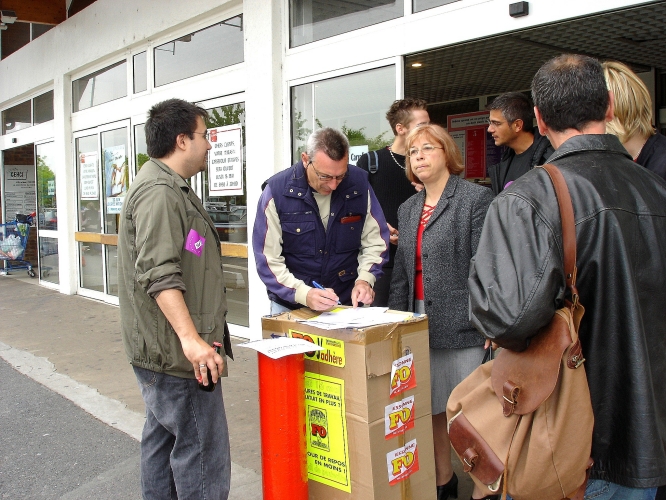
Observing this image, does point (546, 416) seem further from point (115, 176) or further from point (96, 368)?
point (115, 176)

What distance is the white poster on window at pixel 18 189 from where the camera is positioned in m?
13.0

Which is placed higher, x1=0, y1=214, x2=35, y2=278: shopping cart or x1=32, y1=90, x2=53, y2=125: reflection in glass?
x1=32, y1=90, x2=53, y2=125: reflection in glass

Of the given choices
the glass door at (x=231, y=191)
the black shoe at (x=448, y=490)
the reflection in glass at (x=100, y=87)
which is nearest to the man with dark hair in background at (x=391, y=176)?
the black shoe at (x=448, y=490)

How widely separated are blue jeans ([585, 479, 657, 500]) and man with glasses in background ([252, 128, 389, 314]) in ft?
4.85

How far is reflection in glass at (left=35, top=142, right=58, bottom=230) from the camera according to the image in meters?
10.6

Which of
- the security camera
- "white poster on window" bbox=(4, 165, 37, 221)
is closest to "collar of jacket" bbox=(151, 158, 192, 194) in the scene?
the security camera

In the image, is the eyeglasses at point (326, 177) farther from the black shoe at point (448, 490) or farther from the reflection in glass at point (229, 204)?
the reflection in glass at point (229, 204)

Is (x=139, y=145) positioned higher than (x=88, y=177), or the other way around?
(x=139, y=145)

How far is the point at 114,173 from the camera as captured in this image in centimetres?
872

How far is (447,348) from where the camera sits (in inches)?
115

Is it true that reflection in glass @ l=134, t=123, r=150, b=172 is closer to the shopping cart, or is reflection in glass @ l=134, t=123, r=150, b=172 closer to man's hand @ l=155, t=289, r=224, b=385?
the shopping cart

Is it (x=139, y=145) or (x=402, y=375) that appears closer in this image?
(x=402, y=375)

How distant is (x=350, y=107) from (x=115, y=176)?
474cm

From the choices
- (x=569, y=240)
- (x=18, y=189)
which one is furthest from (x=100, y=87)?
(x=569, y=240)
